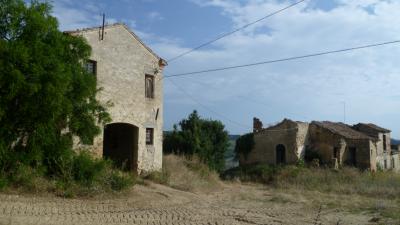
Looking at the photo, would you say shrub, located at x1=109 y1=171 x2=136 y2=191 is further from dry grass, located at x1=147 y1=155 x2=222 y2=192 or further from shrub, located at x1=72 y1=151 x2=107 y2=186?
dry grass, located at x1=147 y1=155 x2=222 y2=192

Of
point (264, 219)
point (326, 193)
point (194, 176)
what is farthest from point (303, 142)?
point (264, 219)

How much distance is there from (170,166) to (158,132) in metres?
2.16

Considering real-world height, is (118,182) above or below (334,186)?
above

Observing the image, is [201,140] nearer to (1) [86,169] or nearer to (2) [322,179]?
(2) [322,179]

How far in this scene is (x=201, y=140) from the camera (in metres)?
35.0

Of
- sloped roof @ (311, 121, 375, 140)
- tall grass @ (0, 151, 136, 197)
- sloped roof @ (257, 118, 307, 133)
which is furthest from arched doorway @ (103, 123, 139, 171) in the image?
sloped roof @ (311, 121, 375, 140)

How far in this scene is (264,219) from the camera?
44.3 feet

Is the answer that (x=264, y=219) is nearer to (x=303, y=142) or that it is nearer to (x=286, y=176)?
(x=286, y=176)

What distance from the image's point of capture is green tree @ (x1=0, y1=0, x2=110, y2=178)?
1247cm

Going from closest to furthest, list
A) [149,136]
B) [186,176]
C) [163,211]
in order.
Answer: [163,211]
[149,136]
[186,176]

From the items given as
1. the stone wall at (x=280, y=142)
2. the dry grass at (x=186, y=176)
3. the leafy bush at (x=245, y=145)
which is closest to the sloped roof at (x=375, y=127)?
the stone wall at (x=280, y=142)

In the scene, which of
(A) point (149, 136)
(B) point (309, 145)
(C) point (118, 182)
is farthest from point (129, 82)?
(B) point (309, 145)

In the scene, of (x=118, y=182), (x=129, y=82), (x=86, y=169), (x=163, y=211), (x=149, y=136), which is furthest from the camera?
(x=149, y=136)

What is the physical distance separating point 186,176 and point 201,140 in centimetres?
1290
